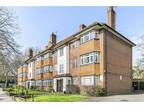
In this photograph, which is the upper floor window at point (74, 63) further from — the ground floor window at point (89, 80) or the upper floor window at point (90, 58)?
the ground floor window at point (89, 80)

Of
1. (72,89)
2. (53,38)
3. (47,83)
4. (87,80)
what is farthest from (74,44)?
(53,38)

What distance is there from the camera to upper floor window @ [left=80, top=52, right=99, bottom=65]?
1620 inches

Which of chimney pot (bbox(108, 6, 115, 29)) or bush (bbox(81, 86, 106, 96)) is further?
chimney pot (bbox(108, 6, 115, 29))

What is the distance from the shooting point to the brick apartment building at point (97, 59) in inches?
1607

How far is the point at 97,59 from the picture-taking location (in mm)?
41125

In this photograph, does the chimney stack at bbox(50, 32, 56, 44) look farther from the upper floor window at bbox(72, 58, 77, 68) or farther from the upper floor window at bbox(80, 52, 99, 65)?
the upper floor window at bbox(80, 52, 99, 65)

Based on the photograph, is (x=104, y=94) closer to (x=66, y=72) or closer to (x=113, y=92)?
(x=113, y=92)

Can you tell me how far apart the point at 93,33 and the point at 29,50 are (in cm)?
4887

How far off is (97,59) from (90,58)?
1.29 metres

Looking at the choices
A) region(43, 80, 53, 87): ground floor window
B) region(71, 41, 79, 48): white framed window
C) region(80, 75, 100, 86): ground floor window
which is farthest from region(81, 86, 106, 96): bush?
region(43, 80, 53, 87): ground floor window

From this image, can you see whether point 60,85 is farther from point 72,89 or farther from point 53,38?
point 53,38

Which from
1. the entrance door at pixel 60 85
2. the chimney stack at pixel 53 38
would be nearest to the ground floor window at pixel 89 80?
the entrance door at pixel 60 85

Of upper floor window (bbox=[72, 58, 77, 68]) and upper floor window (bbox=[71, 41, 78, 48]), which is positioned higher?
upper floor window (bbox=[71, 41, 78, 48])

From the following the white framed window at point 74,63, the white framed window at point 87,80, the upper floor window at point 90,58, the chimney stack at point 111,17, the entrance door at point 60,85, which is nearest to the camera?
the upper floor window at point 90,58
